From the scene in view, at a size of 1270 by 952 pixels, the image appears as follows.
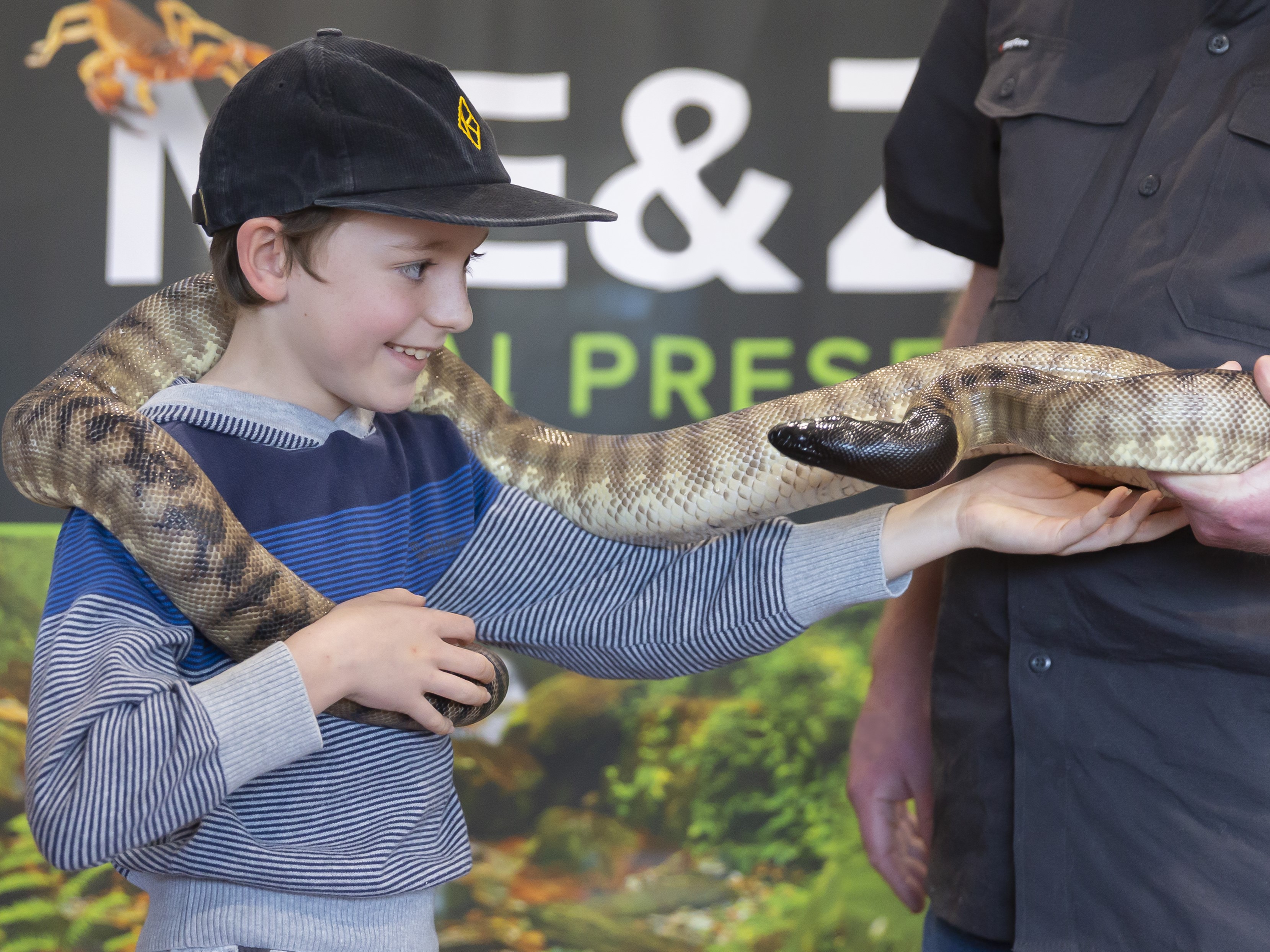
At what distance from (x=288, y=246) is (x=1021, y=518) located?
3.36 ft

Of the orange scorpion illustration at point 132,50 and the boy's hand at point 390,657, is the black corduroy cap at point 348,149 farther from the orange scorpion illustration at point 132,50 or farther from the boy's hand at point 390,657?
the orange scorpion illustration at point 132,50

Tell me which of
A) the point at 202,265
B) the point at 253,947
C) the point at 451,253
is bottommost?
the point at 253,947

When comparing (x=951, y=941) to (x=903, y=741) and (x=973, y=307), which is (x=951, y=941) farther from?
(x=973, y=307)

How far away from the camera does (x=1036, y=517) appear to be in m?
1.47

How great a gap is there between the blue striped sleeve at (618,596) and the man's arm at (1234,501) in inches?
20.9

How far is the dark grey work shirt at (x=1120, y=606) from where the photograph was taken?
1.45 m

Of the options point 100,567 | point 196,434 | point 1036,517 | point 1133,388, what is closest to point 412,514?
point 196,434

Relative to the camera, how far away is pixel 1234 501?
1.33 metres

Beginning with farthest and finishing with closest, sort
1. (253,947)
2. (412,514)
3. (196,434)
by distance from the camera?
1. (412,514)
2. (196,434)
3. (253,947)

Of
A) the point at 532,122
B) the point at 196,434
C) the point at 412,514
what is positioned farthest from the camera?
the point at 532,122

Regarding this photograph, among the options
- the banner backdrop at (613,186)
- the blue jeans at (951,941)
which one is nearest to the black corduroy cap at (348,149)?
the blue jeans at (951,941)

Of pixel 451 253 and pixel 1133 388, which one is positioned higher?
pixel 451 253

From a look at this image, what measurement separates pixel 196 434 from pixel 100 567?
221mm

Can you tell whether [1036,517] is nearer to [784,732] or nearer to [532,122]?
[784,732]
